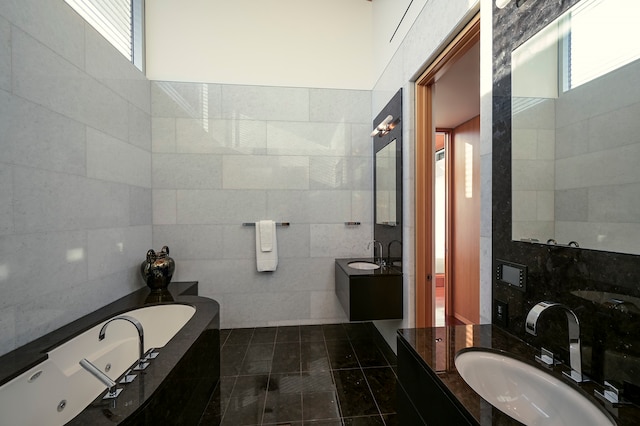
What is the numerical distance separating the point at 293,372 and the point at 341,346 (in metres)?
0.59

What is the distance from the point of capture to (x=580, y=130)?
2.88ft

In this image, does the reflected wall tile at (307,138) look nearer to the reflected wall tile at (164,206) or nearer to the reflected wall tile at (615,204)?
the reflected wall tile at (164,206)

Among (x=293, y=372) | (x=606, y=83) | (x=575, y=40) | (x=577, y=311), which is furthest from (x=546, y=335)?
(x=293, y=372)

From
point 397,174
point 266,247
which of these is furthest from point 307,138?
point 266,247

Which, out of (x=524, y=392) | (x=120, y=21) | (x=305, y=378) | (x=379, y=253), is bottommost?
(x=305, y=378)

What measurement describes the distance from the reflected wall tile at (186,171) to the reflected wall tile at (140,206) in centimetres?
17

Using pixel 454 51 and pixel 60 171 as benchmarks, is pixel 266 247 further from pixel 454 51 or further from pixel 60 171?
pixel 454 51

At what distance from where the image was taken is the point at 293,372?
85.7 inches

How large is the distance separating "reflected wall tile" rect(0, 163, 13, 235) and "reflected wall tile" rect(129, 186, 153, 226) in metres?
1.06

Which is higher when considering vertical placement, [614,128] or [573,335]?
[614,128]

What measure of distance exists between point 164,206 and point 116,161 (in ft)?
2.24

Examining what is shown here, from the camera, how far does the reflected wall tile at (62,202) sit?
149cm

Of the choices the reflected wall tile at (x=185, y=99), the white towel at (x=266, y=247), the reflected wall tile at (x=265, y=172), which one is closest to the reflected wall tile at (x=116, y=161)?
the reflected wall tile at (x=185, y=99)

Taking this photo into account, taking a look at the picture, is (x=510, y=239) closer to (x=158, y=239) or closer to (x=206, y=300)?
(x=206, y=300)
